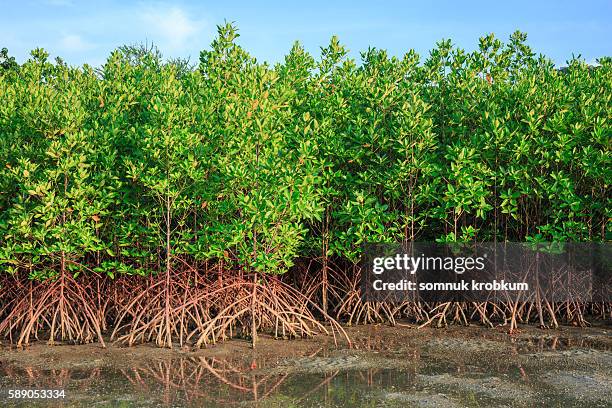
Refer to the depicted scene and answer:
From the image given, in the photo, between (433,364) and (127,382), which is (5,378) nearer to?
(127,382)

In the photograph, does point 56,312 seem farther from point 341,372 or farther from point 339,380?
point 339,380

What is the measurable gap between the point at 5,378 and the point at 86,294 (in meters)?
2.32

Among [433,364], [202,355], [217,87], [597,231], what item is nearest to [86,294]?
[202,355]

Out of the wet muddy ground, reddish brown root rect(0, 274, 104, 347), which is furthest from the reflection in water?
reddish brown root rect(0, 274, 104, 347)

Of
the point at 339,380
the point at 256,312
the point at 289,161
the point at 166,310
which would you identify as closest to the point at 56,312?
the point at 166,310

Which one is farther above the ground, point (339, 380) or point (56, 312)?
point (56, 312)

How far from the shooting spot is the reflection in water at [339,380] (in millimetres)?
8141

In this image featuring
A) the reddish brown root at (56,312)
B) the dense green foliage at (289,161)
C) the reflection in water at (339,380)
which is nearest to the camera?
the reflection in water at (339,380)

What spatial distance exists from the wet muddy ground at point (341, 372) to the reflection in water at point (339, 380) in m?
0.01

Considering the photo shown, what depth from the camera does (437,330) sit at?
11.9 meters

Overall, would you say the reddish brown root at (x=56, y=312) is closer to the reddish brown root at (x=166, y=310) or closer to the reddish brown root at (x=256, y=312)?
the reddish brown root at (x=166, y=310)

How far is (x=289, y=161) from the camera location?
37.1 ft

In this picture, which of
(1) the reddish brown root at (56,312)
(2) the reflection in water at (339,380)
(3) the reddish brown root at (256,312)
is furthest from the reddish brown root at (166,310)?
(2) the reflection in water at (339,380)

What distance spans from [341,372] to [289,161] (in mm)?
3262
